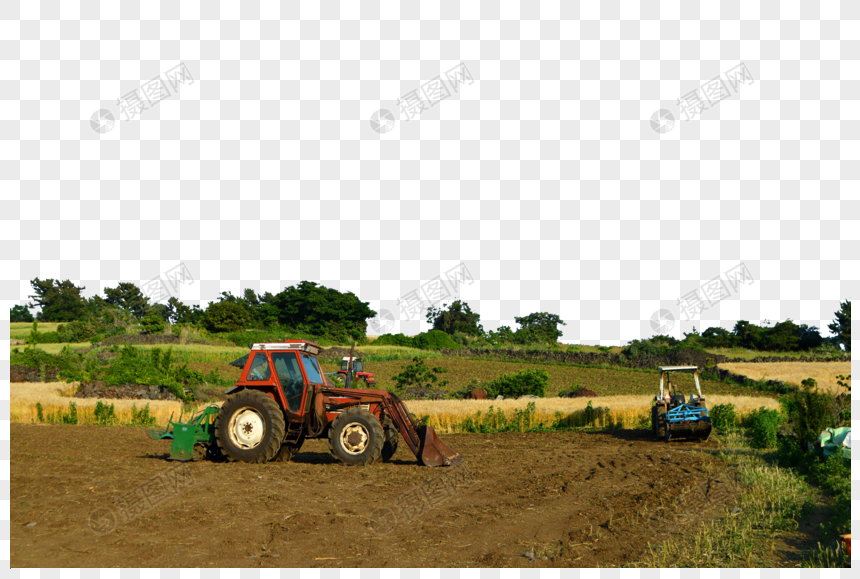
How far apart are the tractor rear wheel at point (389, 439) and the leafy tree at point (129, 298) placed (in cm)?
7803

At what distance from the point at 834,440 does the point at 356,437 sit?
929 cm

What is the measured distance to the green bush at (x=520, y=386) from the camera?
31375 millimetres

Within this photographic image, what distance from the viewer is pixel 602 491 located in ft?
34.5

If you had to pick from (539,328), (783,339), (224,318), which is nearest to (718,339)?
(783,339)

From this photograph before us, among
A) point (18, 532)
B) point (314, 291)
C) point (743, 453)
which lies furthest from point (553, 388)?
point (314, 291)

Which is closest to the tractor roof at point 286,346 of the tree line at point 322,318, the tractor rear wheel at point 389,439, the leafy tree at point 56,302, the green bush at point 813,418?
the tractor rear wheel at point 389,439

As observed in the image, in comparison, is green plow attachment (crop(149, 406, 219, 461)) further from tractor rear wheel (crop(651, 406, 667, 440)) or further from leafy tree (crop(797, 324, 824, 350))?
leafy tree (crop(797, 324, 824, 350))

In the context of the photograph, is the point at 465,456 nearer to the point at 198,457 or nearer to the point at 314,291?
the point at 198,457

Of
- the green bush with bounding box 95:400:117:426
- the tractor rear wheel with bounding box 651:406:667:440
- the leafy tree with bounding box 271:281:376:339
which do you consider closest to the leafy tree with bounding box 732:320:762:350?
the leafy tree with bounding box 271:281:376:339

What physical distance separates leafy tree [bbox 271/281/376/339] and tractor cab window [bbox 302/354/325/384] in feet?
184

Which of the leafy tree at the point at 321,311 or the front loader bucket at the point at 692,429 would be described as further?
the leafy tree at the point at 321,311

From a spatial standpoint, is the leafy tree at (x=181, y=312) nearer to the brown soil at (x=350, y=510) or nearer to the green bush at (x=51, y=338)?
the green bush at (x=51, y=338)

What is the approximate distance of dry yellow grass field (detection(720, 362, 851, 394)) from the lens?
37.7 metres

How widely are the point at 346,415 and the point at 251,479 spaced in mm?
2297
